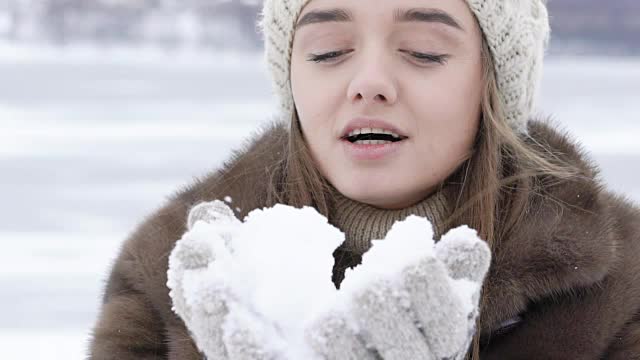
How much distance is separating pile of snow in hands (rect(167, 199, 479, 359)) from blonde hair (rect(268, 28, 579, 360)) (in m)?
0.39

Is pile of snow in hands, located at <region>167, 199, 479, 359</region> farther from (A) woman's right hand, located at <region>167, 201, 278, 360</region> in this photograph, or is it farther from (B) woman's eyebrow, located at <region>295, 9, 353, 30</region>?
(B) woman's eyebrow, located at <region>295, 9, 353, 30</region>

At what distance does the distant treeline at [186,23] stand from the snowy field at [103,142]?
0.50 meters

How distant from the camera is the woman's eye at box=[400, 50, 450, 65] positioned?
1.59 metres

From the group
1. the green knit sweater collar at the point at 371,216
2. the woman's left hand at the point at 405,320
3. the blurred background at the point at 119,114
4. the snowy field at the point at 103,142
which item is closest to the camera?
the woman's left hand at the point at 405,320

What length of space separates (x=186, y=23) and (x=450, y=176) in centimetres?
795

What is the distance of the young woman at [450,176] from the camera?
156 cm

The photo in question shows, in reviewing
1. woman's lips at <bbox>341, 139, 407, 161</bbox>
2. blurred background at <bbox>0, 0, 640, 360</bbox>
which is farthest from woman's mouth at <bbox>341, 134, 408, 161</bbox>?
blurred background at <bbox>0, 0, 640, 360</bbox>

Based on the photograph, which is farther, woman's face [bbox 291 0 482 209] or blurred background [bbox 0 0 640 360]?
blurred background [bbox 0 0 640 360]

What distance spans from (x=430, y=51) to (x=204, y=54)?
6.95m

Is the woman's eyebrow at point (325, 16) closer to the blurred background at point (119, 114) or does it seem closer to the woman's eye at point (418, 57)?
the woman's eye at point (418, 57)

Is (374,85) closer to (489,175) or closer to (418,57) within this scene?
(418,57)

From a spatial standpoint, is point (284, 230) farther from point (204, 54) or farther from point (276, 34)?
point (204, 54)

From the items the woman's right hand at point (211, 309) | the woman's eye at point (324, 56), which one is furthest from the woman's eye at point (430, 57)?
the woman's right hand at point (211, 309)

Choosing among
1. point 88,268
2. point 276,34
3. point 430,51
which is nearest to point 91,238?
point 88,268
